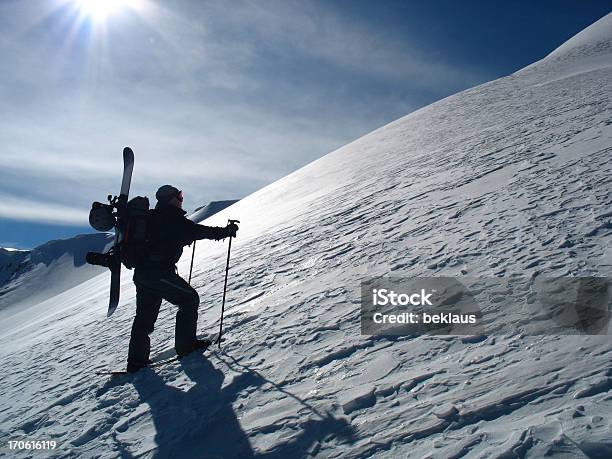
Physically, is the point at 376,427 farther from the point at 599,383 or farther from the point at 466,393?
the point at 599,383

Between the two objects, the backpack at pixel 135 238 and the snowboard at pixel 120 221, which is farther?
the snowboard at pixel 120 221

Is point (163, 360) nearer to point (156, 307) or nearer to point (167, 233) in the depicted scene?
point (156, 307)

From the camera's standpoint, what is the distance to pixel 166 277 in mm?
4754

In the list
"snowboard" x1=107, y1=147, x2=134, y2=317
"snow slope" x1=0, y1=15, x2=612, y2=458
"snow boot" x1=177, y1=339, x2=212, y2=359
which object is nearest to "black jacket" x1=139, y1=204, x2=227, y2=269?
"snowboard" x1=107, y1=147, x2=134, y2=317

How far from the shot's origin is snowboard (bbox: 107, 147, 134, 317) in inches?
192

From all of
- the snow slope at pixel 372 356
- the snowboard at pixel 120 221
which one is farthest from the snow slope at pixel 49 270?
the snow slope at pixel 372 356

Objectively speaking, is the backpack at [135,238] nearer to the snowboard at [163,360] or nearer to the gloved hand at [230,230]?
the gloved hand at [230,230]

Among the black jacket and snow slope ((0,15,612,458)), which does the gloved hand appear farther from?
snow slope ((0,15,612,458))

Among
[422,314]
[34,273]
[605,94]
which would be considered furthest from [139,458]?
[34,273]

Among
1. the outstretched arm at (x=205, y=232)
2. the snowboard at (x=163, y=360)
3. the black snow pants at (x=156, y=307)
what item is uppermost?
the outstretched arm at (x=205, y=232)

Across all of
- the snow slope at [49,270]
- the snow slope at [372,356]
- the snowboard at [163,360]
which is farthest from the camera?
the snow slope at [49,270]

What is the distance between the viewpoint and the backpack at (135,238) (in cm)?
470

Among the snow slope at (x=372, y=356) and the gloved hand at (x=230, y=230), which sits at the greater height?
the gloved hand at (x=230, y=230)

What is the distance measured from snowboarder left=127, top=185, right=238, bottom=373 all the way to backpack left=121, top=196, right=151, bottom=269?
0.15 ft
